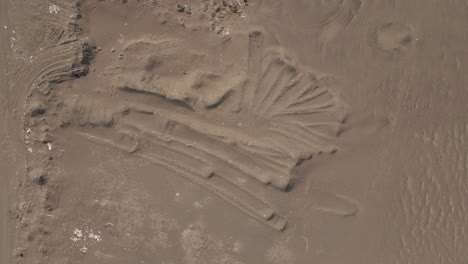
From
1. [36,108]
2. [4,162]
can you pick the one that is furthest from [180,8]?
[4,162]


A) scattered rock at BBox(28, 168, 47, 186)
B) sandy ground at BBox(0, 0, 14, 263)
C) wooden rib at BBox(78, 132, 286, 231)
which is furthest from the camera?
sandy ground at BBox(0, 0, 14, 263)

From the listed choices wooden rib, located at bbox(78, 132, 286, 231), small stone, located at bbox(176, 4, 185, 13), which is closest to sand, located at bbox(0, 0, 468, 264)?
wooden rib, located at bbox(78, 132, 286, 231)

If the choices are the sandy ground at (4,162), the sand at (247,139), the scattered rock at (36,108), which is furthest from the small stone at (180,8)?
the sandy ground at (4,162)

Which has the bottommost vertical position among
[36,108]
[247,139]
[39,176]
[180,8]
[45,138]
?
[39,176]

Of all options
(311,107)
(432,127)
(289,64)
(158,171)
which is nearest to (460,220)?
(432,127)

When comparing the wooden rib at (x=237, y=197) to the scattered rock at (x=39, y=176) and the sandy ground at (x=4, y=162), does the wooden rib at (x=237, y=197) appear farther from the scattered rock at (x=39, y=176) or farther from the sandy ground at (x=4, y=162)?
Result: the sandy ground at (x=4, y=162)

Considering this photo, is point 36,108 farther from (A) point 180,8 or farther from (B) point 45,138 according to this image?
(A) point 180,8

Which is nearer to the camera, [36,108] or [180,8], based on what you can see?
[36,108]

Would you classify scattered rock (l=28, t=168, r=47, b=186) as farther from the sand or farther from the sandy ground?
the sandy ground
